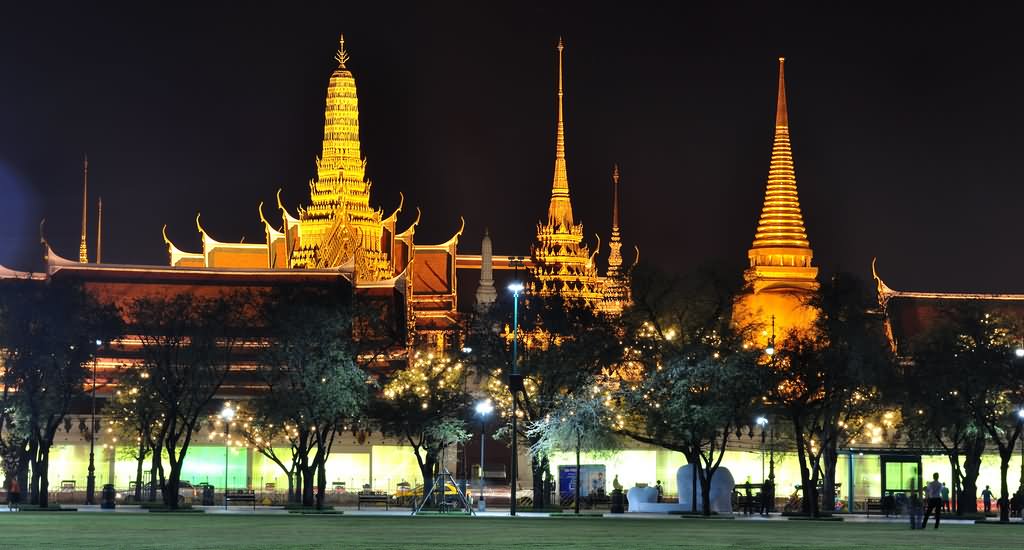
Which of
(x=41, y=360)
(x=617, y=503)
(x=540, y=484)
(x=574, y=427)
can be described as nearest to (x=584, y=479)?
(x=540, y=484)

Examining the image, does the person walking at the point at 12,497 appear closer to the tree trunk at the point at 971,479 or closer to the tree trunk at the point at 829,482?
the tree trunk at the point at 829,482

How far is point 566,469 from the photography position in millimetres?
95938

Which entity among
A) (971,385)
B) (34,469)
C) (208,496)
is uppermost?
(971,385)

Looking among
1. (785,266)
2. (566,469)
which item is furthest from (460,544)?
(785,266)

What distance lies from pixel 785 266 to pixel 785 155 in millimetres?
8656

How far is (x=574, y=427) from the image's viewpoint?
8062cm

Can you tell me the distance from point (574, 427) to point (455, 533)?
94.1 ft

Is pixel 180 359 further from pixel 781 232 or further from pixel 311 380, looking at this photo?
pixel 781 232

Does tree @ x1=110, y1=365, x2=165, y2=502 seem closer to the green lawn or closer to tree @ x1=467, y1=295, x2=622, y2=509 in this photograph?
tree @ x1=467, y1=295, x2=622, y2=509

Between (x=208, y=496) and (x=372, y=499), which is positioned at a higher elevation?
(x=208, y=496)

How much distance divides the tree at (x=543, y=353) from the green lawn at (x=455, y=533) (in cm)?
1650

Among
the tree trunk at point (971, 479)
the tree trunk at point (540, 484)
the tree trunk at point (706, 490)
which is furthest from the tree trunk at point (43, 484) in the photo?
the tree trunk at point (971, 479)

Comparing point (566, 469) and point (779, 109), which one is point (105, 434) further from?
point (779, 109)

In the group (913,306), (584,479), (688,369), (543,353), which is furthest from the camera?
(913,306)
